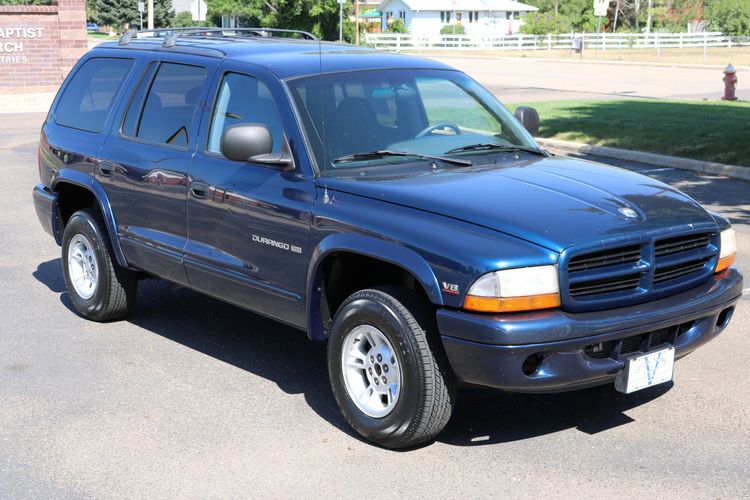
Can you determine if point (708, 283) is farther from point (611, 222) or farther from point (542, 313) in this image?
point (542, 313)

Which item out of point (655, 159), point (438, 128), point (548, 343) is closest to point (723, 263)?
point (548, 343)

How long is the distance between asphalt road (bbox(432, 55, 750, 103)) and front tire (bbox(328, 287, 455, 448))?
2059 cm

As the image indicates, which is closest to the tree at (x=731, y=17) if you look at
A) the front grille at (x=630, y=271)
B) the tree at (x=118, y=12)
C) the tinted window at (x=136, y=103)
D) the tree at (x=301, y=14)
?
the tree at (x=301, y=14)

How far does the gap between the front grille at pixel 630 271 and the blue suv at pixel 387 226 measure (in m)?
0.01

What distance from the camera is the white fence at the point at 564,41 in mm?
61750

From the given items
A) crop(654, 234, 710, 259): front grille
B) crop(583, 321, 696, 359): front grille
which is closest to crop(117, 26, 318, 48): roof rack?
crop(654, 234, 710, 259): front grille

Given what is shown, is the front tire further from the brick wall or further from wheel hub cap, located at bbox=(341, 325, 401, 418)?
the brick wall

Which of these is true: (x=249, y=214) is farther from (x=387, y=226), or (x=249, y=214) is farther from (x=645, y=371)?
(x=645, y=371)

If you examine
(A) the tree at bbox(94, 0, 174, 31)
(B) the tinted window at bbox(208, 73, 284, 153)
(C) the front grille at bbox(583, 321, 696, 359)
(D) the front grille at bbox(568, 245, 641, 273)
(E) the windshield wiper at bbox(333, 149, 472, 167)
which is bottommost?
(C) the front grille at bbox(583, 321, 696, 359)

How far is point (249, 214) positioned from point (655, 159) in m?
10.4

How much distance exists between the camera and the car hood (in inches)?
188

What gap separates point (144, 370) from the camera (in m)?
6.40

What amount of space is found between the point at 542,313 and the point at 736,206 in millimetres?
7943

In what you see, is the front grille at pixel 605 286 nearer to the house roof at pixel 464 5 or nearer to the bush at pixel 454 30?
the bush at pixel 454 30
